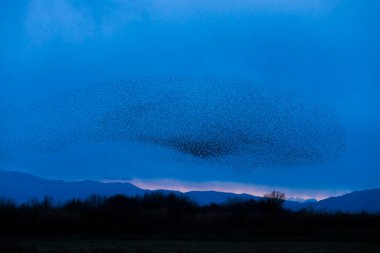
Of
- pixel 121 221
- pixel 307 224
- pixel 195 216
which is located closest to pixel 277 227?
pixel 307 224

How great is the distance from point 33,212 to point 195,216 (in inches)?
457

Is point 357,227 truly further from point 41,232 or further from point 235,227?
point 41,232

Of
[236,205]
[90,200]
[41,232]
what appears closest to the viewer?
[41,232]

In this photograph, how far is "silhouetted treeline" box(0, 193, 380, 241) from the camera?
37500 mm

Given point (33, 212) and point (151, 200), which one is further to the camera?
point (151, 200)

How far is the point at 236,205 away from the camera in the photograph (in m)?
50.8

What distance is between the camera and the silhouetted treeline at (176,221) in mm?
37500

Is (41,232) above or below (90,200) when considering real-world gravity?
below

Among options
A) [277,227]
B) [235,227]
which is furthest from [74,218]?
[277,227]

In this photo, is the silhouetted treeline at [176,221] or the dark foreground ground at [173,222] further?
the silhouetted treeline at [176,221]

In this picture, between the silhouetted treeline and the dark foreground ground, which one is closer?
the dark foreground ground

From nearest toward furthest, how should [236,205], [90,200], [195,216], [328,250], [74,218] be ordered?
[328,250] < [74,218] < [195,216] < [90,200] < [236,205]

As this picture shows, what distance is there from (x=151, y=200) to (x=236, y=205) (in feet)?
25.1

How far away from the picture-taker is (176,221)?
42.3 metres
